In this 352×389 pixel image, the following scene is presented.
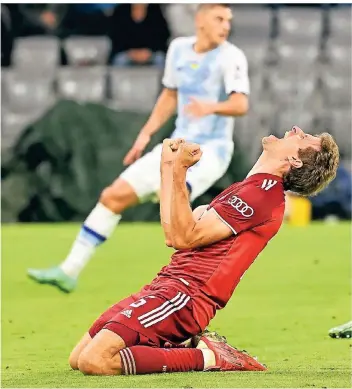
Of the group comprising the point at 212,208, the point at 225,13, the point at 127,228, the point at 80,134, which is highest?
the point at 225,13

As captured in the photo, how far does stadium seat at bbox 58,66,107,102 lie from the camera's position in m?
17.7

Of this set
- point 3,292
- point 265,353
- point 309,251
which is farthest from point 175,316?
point 309,251

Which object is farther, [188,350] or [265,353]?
[265,353]

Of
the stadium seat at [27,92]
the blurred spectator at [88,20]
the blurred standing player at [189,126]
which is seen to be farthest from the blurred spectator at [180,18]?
the blurred standing player at [189,126]

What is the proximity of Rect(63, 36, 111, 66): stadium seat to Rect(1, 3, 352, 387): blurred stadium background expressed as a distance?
20 mm

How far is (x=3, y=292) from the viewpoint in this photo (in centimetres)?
1047

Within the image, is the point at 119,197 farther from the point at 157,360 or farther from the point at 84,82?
the point at 84,82

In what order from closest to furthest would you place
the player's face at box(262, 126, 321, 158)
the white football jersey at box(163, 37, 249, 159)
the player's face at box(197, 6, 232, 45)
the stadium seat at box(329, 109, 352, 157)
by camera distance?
the player's face at box(262, 126, 321, 158)
the white football jersey at box(163, 37, 249, 159)
the player's face at box(197, 6, 232, 45)
the stadium seat at box(329, 109, 352, 157)

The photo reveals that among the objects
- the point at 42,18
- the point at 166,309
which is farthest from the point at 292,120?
the point at 166,309

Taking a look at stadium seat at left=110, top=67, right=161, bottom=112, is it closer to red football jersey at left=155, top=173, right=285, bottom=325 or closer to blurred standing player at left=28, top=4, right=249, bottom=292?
blurred standing player at left=28, top=4, right=249, bottom=292

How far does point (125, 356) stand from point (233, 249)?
2.43 ft

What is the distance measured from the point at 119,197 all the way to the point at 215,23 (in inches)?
65.6

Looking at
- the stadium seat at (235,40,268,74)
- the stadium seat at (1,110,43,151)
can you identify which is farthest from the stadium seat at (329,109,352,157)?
the stadium seat at (1,110,43,151)

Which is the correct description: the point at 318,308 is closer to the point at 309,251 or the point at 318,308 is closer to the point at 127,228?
the point at 309,251
